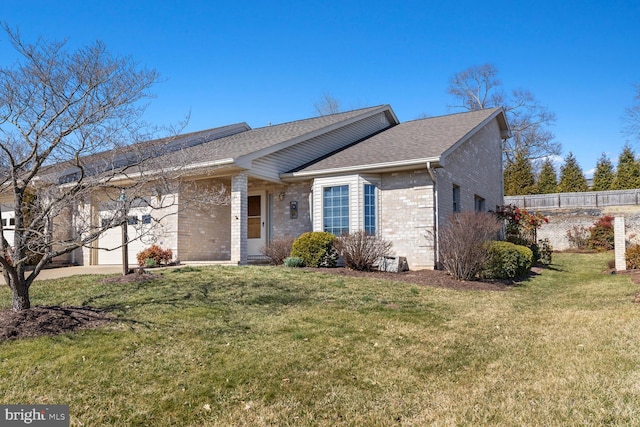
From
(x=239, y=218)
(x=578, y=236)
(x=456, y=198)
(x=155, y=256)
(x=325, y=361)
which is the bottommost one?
(x=325, y=361)

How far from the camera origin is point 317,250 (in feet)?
39.5

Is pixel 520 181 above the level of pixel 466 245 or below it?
above

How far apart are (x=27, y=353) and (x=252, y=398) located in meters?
2.72

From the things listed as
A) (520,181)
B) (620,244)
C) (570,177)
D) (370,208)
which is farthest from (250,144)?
(570,177)

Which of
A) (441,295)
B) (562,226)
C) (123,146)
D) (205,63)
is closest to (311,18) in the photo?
(205,63)

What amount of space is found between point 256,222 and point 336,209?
3095mm

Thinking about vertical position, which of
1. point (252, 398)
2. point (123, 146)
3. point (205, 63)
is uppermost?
point (205, 63)

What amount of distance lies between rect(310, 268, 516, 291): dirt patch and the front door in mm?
3827

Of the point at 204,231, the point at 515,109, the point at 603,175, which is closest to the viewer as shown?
the point at 204,231

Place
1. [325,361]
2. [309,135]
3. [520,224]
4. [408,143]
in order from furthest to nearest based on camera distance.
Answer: [520,224], [309,135], [408,143], [325,361]

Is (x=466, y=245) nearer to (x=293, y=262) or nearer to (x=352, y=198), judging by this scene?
(x=352, y=198)

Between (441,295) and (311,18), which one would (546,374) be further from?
(311,18)

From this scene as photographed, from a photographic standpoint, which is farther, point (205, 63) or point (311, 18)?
point (311, 18)

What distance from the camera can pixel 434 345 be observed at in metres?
5.56
